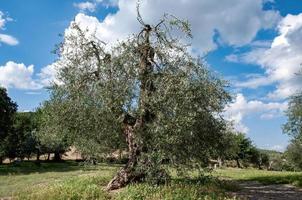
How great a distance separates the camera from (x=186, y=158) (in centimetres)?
2505

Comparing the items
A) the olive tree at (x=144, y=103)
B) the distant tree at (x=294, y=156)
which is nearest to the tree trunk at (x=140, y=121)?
the olive tree at (x=144, y=103)

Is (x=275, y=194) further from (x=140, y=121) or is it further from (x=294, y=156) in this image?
(x=294, y=156)

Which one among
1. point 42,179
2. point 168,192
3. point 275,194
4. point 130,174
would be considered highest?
point 42,179

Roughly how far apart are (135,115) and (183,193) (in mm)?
5643

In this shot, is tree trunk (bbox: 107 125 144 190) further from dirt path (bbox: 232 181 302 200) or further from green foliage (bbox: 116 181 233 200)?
dirt path (bbox: 232 181 302 200)

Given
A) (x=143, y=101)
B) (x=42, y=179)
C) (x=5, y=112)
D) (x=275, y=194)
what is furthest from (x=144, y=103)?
(x=5, y=112)

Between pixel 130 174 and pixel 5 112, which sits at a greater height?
pixel 5 112

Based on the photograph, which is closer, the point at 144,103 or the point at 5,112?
the point at 144,103

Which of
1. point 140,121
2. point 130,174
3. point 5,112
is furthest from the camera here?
point 5,112

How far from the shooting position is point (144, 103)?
24234 mm

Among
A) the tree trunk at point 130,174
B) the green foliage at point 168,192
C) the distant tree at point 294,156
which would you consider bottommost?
the green foliage at point 168,192

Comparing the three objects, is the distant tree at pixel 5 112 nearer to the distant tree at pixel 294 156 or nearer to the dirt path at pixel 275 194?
the dirt path at pixel 275 194

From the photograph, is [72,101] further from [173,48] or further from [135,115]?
[173,48]

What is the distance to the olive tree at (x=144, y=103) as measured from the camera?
2345 cm
